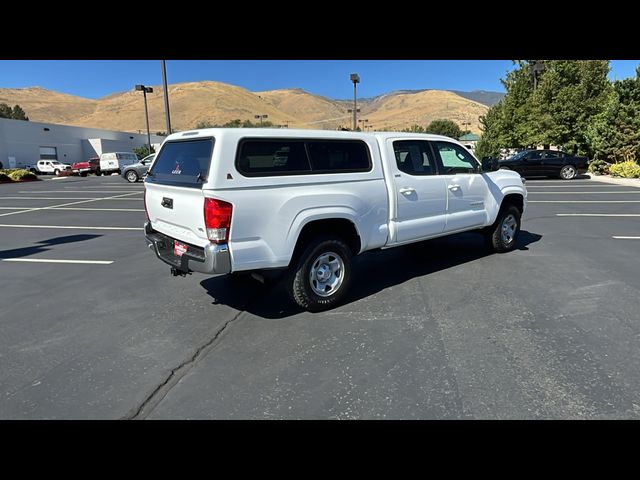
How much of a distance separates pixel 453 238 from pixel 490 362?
16.1 ft

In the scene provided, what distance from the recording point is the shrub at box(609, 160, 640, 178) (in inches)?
778

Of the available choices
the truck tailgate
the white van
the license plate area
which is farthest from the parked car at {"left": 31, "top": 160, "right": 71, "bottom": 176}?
the license plate area

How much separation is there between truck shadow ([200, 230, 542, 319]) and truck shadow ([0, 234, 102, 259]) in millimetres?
4057

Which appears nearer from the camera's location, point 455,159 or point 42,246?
point 455,159

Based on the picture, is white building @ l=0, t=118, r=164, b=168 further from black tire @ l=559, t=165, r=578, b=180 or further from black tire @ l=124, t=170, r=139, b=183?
black tire @ l=559, t=165, r=578, b=180

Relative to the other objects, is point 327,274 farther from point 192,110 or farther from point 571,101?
point 192,110

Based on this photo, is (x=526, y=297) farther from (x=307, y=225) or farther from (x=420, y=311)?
(x=307, y=225)

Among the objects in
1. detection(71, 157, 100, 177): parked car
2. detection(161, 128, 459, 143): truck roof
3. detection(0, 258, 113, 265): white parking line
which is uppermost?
detection(71, 157, 100, 177): parked car

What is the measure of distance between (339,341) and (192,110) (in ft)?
439

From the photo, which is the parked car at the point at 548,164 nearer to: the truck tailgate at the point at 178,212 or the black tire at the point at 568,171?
the black tire at the point at 568,171

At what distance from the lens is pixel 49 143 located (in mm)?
49094

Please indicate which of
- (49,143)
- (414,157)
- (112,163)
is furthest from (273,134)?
(49,143)

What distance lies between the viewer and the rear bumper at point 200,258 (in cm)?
355
